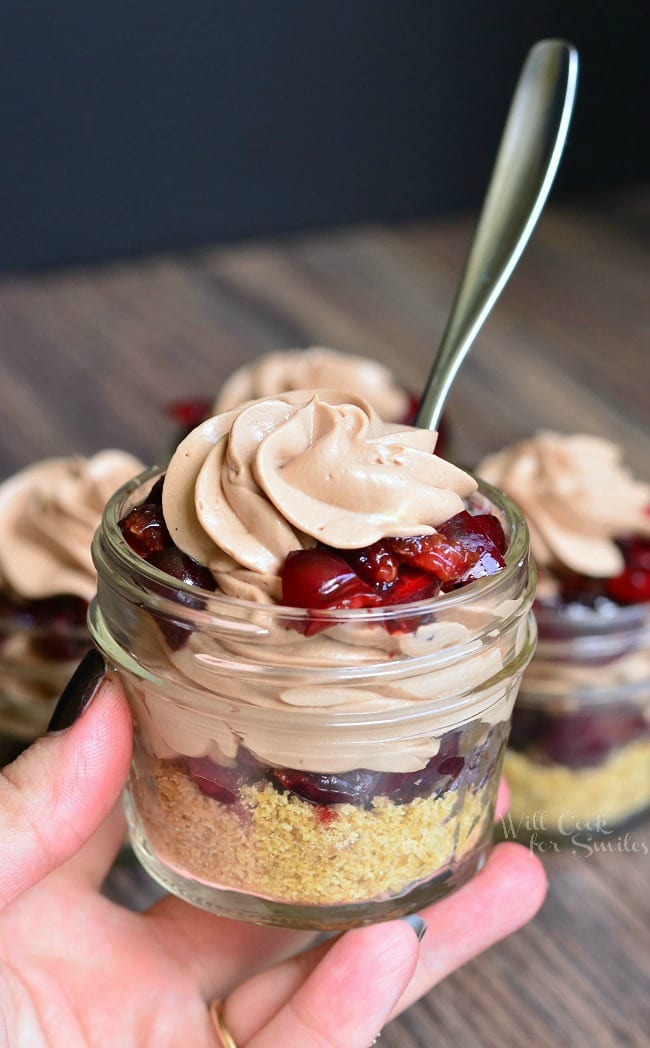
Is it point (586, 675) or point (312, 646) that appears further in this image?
point (586, 675)

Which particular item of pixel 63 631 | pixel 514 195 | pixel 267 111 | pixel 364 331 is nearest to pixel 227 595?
pixel 514 195

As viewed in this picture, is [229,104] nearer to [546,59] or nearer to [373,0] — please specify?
[373,0]

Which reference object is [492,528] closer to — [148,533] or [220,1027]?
[148,533]

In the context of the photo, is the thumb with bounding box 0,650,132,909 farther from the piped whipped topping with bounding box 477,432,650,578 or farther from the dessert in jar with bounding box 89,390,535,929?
the piped whipped topping with bounding box 477,432,650,578

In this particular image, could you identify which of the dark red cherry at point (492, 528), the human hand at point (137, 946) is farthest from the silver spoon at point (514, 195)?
the human hand at point (137, 946)

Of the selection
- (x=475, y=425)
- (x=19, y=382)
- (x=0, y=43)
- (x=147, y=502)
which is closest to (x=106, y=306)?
(x=19, y=382)

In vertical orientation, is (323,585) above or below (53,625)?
above

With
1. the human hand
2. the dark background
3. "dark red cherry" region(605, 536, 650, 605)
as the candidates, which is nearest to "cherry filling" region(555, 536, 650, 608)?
"dark red cherry" region(605, 536, 650, 605)
